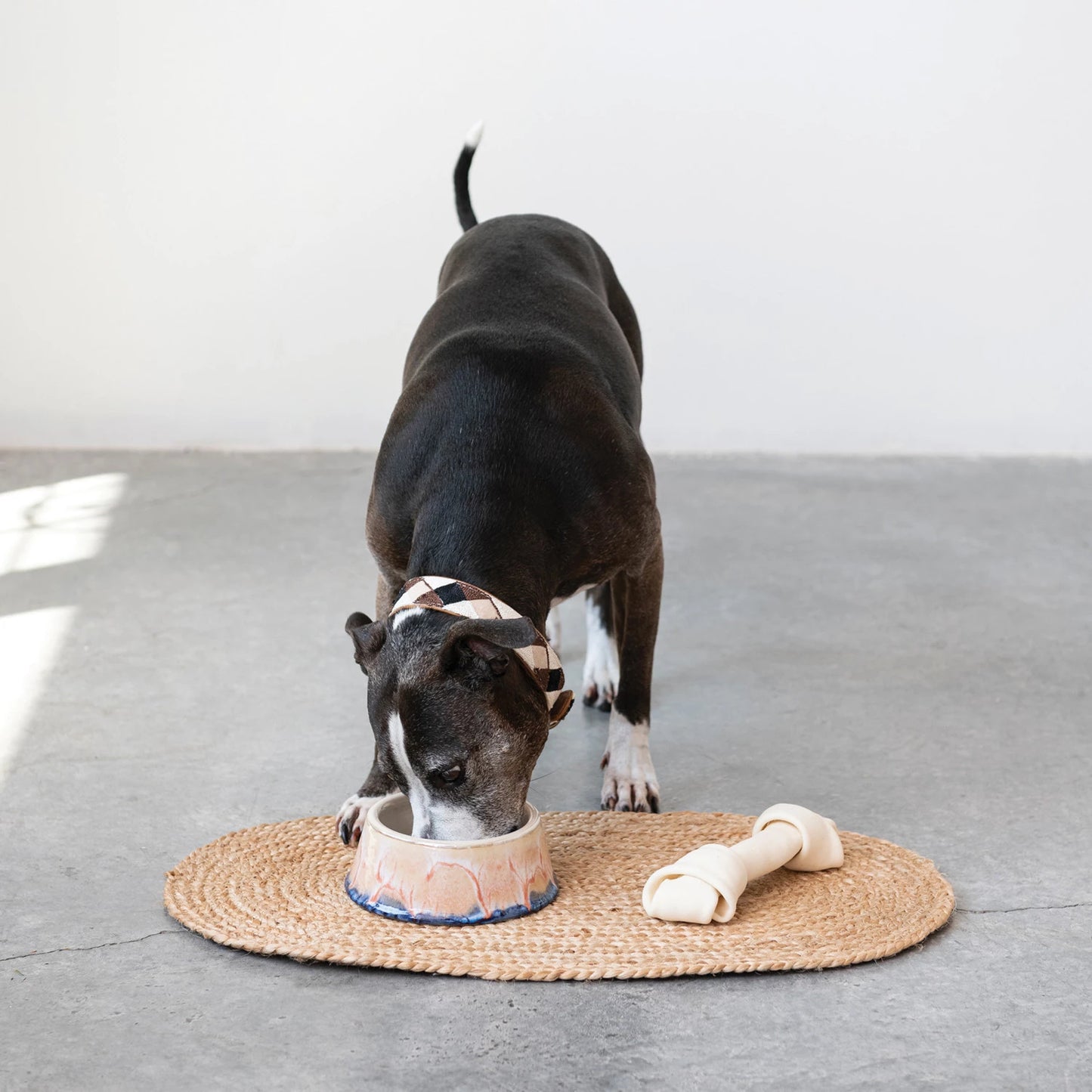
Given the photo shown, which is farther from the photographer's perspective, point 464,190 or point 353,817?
point 464,190

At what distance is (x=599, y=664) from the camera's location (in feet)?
12.9

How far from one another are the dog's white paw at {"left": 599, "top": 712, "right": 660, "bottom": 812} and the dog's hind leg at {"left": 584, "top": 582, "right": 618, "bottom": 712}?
537 mm

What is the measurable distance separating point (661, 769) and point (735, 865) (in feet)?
2.95

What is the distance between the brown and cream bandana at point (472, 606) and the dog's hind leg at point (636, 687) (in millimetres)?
744

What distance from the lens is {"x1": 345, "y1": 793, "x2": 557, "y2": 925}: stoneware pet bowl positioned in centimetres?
241

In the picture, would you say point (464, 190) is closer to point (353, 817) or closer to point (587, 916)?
point (353, 817)

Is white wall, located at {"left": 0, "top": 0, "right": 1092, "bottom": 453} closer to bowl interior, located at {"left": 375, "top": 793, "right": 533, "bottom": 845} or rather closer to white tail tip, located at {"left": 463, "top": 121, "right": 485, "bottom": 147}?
white tail tip, located at {"left": 463, "top": 121, "right": 485, "bottom": 147}

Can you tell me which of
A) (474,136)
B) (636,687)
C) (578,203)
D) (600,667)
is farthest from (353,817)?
(578,203)

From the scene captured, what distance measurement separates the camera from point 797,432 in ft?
24.4

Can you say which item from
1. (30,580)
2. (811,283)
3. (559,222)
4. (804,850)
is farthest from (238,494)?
(804,850)

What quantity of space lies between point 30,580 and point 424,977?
3.12m

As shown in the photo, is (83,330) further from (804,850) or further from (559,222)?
(804,850)

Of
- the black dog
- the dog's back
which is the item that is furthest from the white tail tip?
the dog's back

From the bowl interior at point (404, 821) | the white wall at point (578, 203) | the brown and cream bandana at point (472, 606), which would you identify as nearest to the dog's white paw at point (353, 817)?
the bowl interior at point (404, 821)
